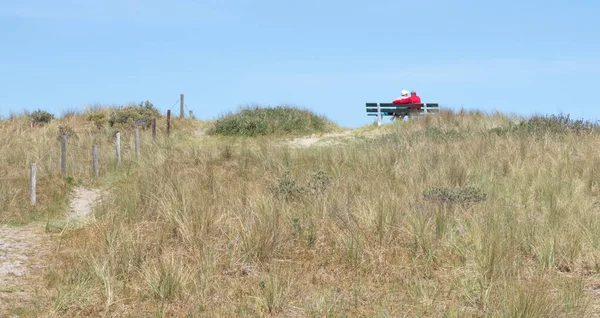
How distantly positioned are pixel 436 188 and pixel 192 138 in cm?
1756

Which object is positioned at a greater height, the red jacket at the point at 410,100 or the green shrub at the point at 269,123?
the red jacket at the point at 410,100

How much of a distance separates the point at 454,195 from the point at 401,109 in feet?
60.7

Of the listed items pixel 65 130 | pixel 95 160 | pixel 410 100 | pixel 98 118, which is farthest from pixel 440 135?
pixel 98 118

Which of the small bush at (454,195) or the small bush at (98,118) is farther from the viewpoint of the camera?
the small bush at (98,118)

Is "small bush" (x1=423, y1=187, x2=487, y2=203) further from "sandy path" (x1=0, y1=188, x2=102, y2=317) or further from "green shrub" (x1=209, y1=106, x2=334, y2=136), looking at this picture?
"green shrub" (x1=209, y1=106, x2=334, y2=136)

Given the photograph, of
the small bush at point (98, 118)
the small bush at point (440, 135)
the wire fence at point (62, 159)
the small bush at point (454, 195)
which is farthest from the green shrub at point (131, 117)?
the small bush at point (454, 195)

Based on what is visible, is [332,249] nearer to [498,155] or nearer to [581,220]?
[581,220]

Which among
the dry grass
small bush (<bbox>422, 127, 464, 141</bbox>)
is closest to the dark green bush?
small bush (<bbox>422, 127, 464, 141</bbox>)

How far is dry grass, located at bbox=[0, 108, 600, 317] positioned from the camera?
5.98m

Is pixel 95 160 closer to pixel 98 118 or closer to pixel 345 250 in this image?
pixel 345 250

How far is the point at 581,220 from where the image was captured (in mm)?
8375

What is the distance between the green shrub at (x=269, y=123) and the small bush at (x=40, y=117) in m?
7.80

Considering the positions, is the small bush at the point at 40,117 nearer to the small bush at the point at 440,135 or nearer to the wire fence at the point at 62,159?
the wire fence at the point at 62,159

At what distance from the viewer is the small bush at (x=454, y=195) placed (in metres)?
10.1
